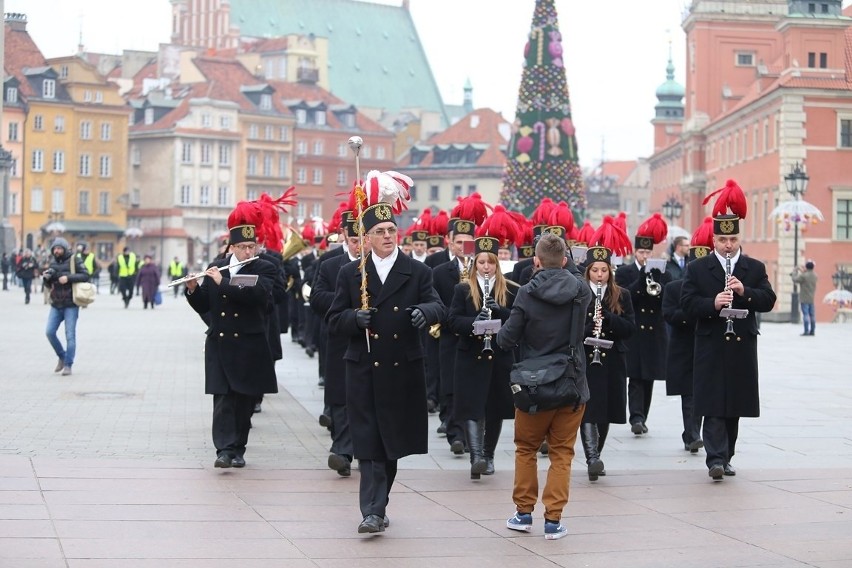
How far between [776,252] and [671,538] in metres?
64.7

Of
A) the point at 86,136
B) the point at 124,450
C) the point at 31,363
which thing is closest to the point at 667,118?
the point at 86,136

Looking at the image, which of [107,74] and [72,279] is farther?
[107,74]

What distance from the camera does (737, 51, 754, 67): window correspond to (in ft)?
316

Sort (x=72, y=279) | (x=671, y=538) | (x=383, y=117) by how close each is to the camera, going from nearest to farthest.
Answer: (x=671, y=538)
(x=72, y=279)
(x=383, y=117)

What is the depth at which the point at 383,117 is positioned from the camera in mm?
145375

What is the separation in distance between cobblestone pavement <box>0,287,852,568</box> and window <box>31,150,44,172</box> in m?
89.4

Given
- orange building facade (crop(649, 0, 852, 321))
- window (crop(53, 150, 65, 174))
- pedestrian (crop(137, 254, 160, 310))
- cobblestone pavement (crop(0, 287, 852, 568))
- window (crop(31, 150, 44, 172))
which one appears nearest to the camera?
cobblestone pavement (crop(0, 287, 852, 568))

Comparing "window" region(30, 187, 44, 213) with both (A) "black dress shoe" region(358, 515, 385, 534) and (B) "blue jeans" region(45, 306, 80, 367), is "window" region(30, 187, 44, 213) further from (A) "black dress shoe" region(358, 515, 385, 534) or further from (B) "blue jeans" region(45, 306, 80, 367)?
(A) "black dress shoe" region(358, 515, 385, 534)

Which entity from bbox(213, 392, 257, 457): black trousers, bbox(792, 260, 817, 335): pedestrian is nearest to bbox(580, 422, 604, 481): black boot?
bbox(213, 392, 257, 457): black trousers

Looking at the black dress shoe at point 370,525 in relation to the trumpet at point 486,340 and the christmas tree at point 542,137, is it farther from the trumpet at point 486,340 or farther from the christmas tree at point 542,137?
the christmas tree at point 542,137

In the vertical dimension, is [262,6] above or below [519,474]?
above

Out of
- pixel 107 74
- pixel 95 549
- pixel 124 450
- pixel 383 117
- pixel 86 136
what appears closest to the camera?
pixel 95 549

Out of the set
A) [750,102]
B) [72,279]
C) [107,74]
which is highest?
[107,74]

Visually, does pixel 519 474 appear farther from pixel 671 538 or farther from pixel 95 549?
pixel 95 549
